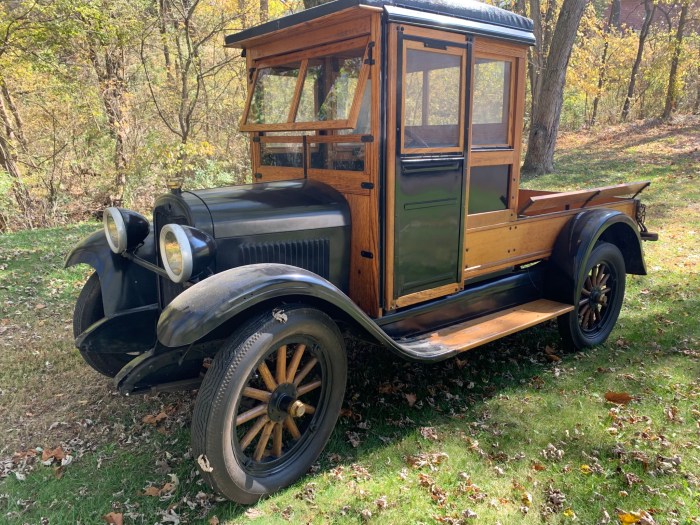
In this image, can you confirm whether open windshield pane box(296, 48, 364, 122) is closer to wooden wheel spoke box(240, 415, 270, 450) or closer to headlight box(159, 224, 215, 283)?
headlight box(159, 224, 215, 283)

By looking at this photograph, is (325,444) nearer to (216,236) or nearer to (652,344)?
(216,236)

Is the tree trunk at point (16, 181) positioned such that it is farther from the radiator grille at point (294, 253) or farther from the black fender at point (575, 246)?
the black fender at point (575, 246)

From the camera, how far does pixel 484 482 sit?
2898mm

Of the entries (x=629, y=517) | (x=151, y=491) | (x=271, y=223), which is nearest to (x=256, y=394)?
(x=151, y=491)

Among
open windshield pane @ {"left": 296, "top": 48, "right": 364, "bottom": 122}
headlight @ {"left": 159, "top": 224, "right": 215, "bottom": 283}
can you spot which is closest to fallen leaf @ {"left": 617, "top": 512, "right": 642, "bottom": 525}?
headlight @ {"left": 159, "top": 224, "right": 215, "bottom": 283}

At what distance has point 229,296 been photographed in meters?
2.49

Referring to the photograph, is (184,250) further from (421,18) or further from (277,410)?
(421,18)

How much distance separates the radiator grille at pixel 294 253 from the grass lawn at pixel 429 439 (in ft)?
3.29

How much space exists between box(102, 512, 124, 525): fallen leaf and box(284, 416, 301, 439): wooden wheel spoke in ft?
2.94

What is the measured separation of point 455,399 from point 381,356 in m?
0.76

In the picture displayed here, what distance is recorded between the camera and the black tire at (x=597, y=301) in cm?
440

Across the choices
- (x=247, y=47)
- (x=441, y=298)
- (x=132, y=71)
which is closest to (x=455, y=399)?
(x=441, y=298)

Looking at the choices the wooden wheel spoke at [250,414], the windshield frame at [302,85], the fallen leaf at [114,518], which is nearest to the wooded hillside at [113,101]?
the windshield frame at [302,85]

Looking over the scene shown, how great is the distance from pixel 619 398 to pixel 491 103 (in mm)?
2214
